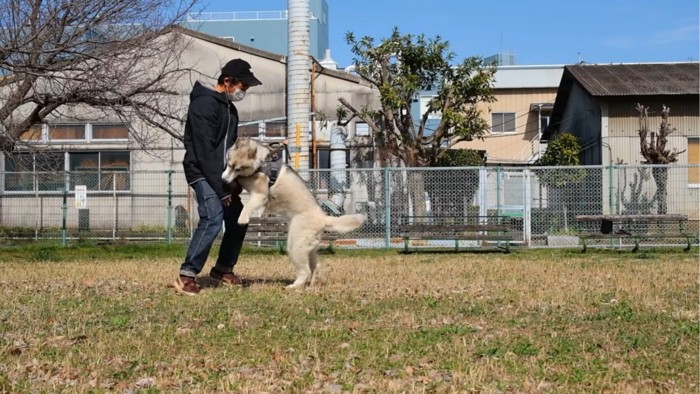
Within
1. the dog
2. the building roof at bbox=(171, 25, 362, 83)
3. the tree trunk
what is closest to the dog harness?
the dog

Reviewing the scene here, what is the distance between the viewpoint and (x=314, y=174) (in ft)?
61.7

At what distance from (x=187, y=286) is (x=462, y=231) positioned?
10.4 meters

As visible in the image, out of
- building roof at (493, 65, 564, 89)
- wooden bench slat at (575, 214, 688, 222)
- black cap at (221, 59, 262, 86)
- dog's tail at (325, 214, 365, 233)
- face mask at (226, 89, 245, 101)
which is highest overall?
building roof at (493, 65, 564, 89)

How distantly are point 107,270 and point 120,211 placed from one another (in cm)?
897

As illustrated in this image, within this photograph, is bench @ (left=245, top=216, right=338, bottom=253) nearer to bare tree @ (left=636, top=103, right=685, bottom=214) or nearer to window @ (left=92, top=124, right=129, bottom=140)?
window @ (left=92, top=124, right=129, bottom=140)

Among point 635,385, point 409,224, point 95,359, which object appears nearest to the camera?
point 635,385

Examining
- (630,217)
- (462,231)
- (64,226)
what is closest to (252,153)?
(462,231)

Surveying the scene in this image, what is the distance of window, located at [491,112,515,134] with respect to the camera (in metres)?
40.5

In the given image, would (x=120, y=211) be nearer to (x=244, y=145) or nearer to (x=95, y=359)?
(x=244, y=145)

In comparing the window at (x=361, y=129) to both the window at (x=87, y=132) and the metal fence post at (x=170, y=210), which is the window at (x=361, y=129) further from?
the window at (x=87, y=132)

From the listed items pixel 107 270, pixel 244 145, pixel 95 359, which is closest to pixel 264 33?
pixel 107 270

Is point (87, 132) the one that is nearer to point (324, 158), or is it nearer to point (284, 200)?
point (324, 158)

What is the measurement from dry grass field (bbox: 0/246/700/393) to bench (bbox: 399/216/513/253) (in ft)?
24.6

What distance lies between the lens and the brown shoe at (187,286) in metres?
7.75
